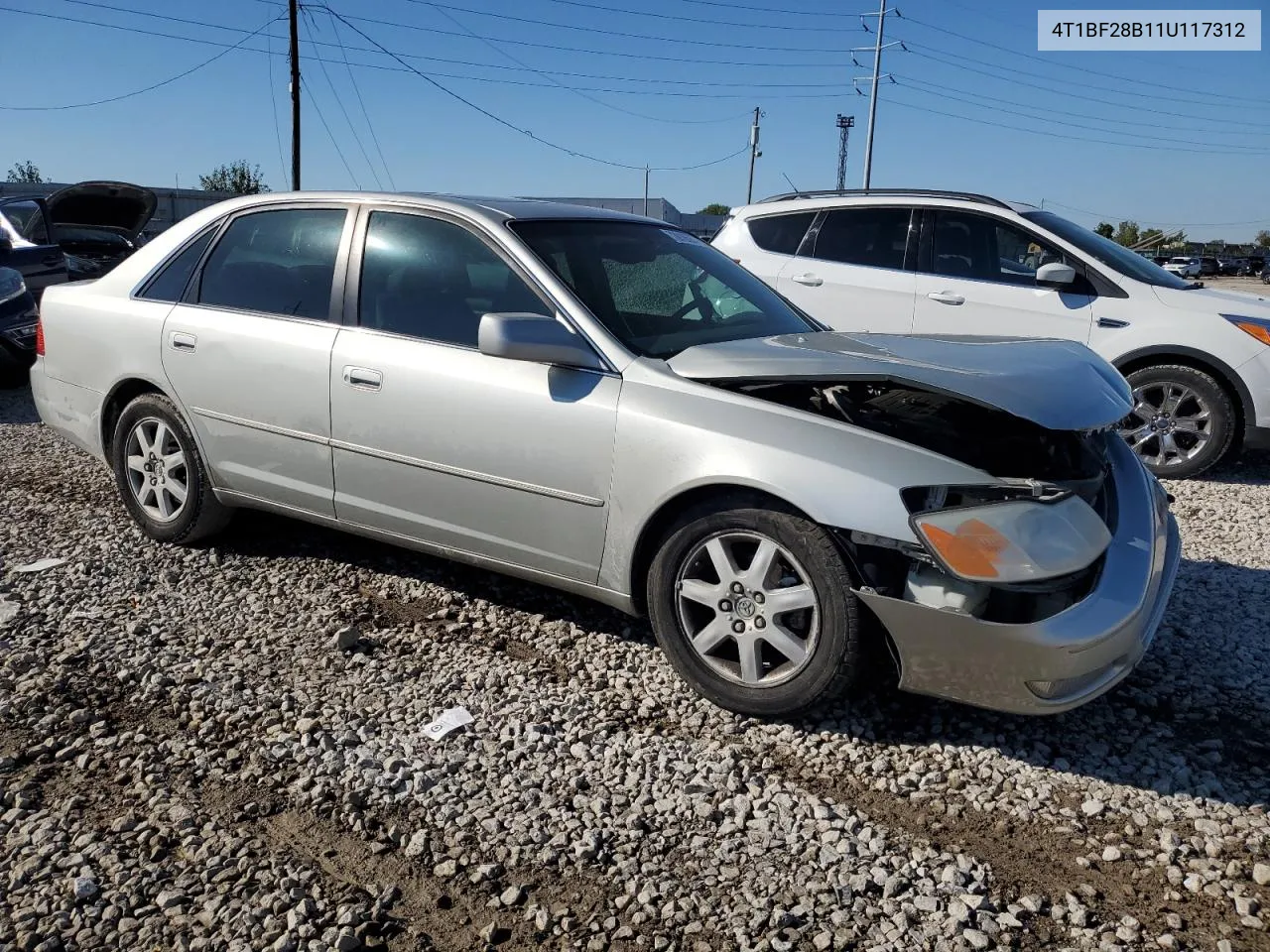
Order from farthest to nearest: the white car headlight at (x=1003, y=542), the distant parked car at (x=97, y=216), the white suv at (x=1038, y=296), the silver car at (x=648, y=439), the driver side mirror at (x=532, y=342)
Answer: the distant parked car at (x=97, y=216) → the white suv at (x=1038, y=296) → the driver side mirror at (x=532, y=342) → the silver car at (x=648, y=439) → the white car headlight at (x=1003, y=542)

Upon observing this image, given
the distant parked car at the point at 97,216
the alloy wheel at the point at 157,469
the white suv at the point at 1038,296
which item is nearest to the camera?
the alloy wheel at the point at 157,469

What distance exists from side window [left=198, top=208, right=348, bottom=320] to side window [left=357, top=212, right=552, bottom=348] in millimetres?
219

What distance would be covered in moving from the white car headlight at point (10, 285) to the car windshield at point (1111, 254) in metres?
8.35

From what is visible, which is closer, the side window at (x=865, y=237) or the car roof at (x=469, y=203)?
the car roof at (x=469, y=203)

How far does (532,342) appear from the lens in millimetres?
3406

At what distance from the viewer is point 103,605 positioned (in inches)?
162

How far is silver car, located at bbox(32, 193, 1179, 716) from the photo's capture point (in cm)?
295

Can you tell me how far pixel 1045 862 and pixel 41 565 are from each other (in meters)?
4.24

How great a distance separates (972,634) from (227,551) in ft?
11.4

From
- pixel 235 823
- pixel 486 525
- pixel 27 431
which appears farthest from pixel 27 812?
pixel 27 431

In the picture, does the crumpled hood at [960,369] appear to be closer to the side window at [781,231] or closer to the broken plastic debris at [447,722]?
the broken plastic debris at [447,722]

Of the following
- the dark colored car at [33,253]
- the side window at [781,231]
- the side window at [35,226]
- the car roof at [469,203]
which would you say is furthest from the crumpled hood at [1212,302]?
the side window at [35,226]

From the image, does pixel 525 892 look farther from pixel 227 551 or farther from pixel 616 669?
pixel 227 551

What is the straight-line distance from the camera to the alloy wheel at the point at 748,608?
3.11m
